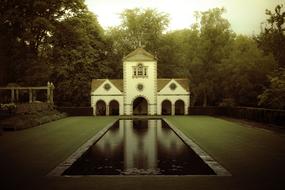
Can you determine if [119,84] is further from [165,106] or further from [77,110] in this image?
[165,106]

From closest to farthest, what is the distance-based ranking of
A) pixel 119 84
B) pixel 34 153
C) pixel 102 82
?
pixel 34 153
pixel 102 82
pixel 119 84

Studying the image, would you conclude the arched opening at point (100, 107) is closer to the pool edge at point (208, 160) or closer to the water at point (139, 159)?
the water at point (139, 159)

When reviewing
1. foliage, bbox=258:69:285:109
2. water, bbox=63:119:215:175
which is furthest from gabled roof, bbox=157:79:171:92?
water, bbox=63:119:215:175

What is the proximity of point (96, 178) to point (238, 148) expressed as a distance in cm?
941

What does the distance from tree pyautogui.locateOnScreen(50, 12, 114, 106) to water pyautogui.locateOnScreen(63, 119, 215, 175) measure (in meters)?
34.8

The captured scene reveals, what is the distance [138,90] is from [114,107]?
463cm

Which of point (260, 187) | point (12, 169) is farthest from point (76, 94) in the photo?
point (260, 187)

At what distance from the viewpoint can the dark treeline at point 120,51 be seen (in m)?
52.2

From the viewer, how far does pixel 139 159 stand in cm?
1728

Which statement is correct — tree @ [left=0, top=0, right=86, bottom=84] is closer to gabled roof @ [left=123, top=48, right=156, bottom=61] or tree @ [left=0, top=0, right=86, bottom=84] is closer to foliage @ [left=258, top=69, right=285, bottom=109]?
gabled roof @ [left=123, top=48, right=156, bottom=61]

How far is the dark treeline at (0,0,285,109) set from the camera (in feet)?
171

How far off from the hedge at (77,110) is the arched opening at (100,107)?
1.71m

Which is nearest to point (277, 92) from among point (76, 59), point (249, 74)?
point (249, 74)

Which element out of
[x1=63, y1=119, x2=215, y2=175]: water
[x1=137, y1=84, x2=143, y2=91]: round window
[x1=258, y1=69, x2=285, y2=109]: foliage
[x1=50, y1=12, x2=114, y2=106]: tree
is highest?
[x1=50, y1=12, x2=114, y2=106]: tree
